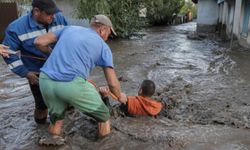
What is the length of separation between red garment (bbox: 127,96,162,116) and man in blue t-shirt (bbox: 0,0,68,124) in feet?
4.70

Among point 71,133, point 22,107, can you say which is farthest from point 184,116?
point 22,107

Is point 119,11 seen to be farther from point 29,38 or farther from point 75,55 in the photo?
point 75,55

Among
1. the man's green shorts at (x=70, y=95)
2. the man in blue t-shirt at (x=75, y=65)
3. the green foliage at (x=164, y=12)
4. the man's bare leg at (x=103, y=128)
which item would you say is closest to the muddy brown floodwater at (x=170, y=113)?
the man's bare leg at (x=103, y=128)

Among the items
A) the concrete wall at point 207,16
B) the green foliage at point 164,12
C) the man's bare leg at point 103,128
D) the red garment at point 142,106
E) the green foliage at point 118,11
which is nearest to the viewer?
the man's bare leg at point 103,128

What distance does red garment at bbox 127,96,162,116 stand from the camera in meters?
5.22

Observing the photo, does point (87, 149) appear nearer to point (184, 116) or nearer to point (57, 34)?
point (57, 34)

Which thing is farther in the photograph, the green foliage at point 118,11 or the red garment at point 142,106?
the green foliage at point 118,11

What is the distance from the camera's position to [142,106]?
5262mm

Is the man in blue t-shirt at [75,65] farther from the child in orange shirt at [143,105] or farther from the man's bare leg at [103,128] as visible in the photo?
the child in orange shirt at [143,105]

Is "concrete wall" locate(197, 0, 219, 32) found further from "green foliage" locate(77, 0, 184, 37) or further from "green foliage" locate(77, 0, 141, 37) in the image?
"green foliage" locate(77, 0, 141, 37)

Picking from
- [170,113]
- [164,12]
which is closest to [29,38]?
[170,113]

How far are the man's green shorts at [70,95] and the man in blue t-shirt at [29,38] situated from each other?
71 centimetres

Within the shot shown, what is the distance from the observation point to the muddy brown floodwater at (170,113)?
438cm

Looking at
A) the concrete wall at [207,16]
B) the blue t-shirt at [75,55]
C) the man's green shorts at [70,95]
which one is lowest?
the concrete wall at [207,16]
